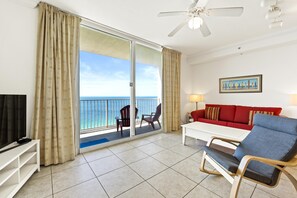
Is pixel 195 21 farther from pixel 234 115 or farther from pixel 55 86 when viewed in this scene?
pixel 234 115

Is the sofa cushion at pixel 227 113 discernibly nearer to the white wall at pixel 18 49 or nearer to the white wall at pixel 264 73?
the white wall at pixel 264 73

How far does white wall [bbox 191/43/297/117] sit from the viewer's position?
9.73 ft

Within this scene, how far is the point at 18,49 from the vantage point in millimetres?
1827

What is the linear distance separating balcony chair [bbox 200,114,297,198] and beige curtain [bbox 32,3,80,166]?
2.18 m

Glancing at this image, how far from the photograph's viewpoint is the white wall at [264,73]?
9.73 ft

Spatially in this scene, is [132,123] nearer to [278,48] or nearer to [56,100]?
[56,100]

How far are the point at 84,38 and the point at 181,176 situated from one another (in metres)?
3.55

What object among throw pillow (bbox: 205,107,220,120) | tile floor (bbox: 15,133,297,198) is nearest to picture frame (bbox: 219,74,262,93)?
throw pillow (bbox: 205,107,220,120)

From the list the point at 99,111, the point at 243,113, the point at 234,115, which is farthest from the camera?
the point at 99,111

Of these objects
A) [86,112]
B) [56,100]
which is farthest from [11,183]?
[86,112]

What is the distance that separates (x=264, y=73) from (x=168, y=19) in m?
2.90

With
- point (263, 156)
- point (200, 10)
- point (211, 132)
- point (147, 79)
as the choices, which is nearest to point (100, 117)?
point (147, 79)

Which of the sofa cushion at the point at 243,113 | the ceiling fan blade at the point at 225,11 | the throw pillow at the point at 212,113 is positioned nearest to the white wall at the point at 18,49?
the ceiling fan blade at the point at 225,11

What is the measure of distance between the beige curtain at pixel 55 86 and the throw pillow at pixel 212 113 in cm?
345
